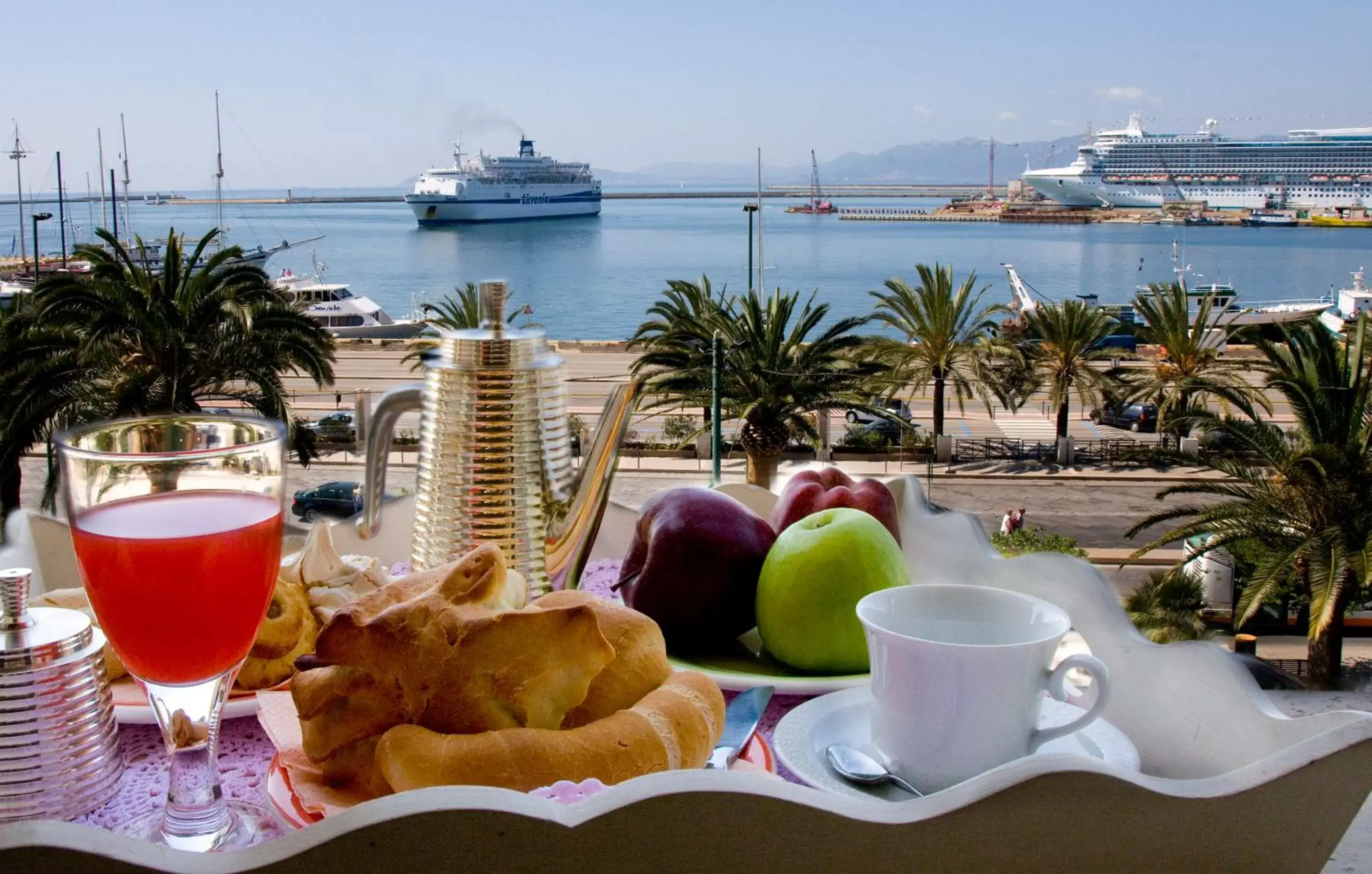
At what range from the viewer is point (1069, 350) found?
66.7ft

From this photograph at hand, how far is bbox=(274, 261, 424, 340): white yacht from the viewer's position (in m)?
41.4

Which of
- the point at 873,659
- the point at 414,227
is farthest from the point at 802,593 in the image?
the point at 414,227

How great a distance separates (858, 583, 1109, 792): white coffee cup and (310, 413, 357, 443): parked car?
2212 centimetres

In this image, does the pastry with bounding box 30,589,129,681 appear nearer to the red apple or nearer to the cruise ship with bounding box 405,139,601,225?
the red apple

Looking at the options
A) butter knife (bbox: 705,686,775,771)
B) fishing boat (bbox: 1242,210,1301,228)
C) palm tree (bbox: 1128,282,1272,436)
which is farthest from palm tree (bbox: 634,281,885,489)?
fishing boat (bbox: 1242,210,1301,228)

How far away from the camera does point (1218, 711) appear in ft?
3.15

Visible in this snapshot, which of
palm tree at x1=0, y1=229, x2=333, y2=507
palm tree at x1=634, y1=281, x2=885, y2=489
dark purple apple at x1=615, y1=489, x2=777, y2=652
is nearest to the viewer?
dark purple apple at x1=615, y1=489, x2=777, y2=652

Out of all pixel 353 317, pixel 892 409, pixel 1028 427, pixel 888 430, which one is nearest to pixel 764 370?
pixel 892 409

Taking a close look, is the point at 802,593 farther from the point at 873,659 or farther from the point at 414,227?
the point at 414,227

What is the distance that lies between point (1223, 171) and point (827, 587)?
101m

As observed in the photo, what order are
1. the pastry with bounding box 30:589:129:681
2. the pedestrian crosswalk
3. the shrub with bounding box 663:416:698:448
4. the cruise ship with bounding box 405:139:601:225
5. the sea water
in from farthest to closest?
the cruise ship with bounding box 405:139:601:225 < the sea water < the pedestrian crosswalk < the shrub with bounding box 663:416:698:448 < the pastry with bounding box 30:589:129:681

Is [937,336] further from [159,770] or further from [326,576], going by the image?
[159,770]

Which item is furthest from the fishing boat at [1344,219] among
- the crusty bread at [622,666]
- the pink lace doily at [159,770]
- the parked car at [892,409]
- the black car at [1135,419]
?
the pink lace doily at [159,770]

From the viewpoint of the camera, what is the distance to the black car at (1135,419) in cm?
2689
